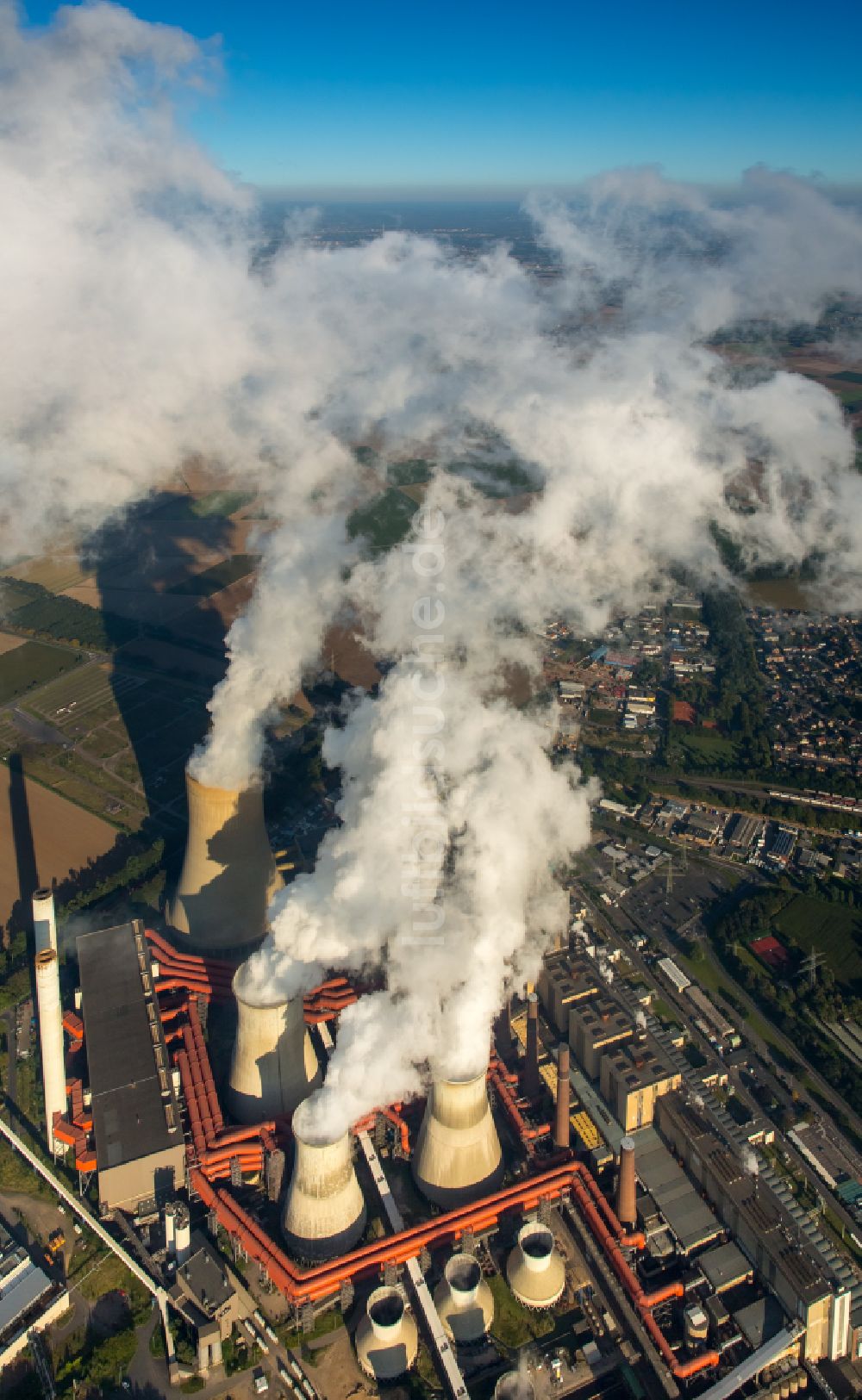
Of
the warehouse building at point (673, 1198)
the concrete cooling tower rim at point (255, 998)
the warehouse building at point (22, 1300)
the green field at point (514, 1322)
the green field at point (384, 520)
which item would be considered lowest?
the warehouse building at point (22, 1300)

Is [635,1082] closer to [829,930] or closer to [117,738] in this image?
[829,930]

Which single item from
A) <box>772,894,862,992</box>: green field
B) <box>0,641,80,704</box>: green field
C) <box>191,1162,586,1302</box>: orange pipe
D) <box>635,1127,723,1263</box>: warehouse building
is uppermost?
<box>191,1162,586,1302</box>: orange pipe

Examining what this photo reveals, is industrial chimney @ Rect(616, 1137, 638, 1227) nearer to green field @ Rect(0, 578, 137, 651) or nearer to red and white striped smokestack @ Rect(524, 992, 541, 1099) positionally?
red and white striped smokestack @ Rect(524, 992, 541, 1099)

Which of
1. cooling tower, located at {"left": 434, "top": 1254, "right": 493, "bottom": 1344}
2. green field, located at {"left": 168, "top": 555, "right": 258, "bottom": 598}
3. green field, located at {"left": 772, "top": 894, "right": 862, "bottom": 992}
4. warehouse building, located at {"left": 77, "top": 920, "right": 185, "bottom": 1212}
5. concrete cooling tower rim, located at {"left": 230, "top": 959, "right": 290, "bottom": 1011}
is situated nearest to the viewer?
cooling tower, located at {"left": 434, "top": 1254, "right": 493, "bottom": 1344}

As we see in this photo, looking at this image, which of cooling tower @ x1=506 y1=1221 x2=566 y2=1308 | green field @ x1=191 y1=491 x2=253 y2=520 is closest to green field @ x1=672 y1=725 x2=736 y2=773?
cooling tower @ x1=506 y1=1221 x2=566 y2=1308

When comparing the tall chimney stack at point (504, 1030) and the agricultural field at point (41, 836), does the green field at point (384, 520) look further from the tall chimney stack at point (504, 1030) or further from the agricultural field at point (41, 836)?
the tall chimney stack at point (504, 1030)

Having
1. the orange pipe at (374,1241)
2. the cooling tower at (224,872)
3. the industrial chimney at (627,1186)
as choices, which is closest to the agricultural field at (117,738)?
the cooling tower at (224,872)

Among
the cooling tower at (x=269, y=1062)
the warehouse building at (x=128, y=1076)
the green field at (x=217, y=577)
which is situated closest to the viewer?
the warehouse building at (x=128, y=1076)
